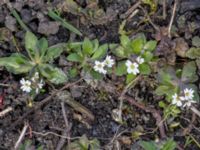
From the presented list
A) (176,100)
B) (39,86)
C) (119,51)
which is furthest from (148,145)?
(39,86)

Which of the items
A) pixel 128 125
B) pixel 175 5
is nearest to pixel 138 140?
pixel 128 125

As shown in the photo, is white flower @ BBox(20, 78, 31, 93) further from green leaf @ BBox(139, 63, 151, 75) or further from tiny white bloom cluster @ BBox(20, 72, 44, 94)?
green leaf @ BBox(139, 63, 151, 75)

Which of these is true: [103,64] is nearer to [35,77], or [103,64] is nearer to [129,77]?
[129,77]

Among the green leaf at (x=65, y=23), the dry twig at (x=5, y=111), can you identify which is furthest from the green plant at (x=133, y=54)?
the dry twig at (x=5, y=111)

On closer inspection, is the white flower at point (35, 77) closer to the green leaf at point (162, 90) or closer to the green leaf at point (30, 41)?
the green leaf at point (30, 41)

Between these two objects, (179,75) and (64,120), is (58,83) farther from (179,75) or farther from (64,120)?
(179,75)

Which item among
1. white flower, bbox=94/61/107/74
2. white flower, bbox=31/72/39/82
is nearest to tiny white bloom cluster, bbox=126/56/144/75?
white flower, bbox=94/61/107/74
